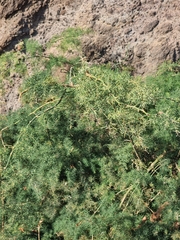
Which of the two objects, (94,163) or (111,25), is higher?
(111,25)

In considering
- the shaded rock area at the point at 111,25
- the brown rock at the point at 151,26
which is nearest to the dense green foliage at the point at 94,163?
the shaded rock area at the point at 111,25

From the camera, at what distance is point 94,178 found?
4.04m

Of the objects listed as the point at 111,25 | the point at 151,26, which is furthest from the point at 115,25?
the point at 151,26

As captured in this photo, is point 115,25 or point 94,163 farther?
point 115,25

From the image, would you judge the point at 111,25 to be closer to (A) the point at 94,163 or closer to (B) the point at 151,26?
(B) the point at 151,26

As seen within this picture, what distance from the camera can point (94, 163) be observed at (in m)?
4.05

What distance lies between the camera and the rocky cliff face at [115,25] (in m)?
4.52

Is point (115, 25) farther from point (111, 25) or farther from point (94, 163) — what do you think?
point (94, 163)

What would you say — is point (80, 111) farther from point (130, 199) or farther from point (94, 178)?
point (130, 199)

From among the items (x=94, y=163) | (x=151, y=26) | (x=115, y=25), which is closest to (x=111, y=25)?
(x=115, y=25)

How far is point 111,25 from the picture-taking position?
4605 mm

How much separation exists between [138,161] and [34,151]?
102cm

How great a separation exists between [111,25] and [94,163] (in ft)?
5.44

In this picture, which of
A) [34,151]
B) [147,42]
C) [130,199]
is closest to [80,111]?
[34,151]
